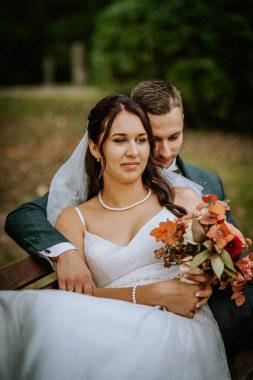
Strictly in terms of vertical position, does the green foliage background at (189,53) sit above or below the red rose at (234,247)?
above

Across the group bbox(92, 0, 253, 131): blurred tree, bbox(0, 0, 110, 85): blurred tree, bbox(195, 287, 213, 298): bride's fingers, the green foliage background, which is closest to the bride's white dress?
bbox(195, 287, 213, 298): bride's fingers

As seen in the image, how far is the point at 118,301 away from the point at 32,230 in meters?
0.81

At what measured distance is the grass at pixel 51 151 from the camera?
23.0 ft

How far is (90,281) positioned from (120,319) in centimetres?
49

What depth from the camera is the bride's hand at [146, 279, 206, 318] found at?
2.50 metres

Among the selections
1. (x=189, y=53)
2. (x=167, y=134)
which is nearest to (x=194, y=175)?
(x=167, y=134)

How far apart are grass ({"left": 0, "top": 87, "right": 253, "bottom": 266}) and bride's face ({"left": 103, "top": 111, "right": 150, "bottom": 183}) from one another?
9.90 ft

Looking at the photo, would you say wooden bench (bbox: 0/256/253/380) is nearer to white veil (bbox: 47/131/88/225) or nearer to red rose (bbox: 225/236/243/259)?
white veil (bbox: 47/131/88/225)

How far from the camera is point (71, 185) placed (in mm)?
3346

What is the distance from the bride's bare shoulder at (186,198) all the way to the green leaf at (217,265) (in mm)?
833

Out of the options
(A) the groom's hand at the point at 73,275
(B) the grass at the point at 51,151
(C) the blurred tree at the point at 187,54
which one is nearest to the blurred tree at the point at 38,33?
(B) the grass at the point at 51,151

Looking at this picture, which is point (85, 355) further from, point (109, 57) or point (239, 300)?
point (109, 57)

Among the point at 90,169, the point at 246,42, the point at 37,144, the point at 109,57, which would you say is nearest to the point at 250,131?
the point at 246,42

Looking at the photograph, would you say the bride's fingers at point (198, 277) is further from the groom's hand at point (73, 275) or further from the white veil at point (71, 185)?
the white veil at point (71, 185)
